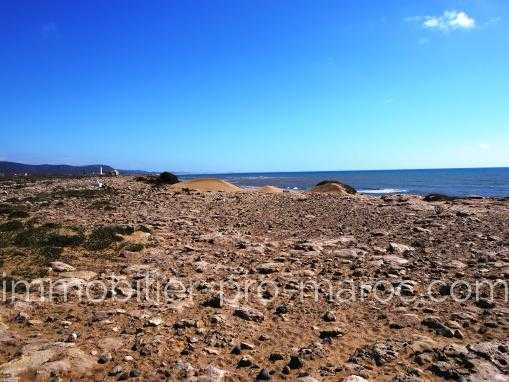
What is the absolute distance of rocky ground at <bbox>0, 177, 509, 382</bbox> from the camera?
5.13 metres

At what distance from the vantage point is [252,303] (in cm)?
727

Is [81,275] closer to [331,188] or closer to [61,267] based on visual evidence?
[61,267]

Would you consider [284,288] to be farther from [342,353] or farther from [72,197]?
[72,197]

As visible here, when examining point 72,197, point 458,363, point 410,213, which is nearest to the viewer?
point 458,363

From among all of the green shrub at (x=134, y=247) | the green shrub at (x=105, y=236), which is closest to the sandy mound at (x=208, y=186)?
the green shrub at (x=105, y=236)

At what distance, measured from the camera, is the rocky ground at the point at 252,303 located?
16.8ft

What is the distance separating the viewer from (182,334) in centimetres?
594

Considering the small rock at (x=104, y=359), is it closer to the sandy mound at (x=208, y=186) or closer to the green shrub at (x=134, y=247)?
the green shrub at (x=134, y=247)

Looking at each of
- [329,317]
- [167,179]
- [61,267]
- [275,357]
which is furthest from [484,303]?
[167,179]

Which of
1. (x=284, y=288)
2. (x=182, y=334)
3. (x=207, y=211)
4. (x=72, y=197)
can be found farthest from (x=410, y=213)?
(x=72, y=197)

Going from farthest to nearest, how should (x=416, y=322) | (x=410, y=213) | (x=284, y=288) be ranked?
(x=410, y=213) < (x=284, y=288) < (x=416, y=322)

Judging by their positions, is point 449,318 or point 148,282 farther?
point 148,282

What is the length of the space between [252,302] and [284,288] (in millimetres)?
950

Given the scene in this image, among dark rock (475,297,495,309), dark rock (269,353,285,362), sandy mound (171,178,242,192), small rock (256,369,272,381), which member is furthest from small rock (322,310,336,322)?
sandy mound (171,178,242,192)
